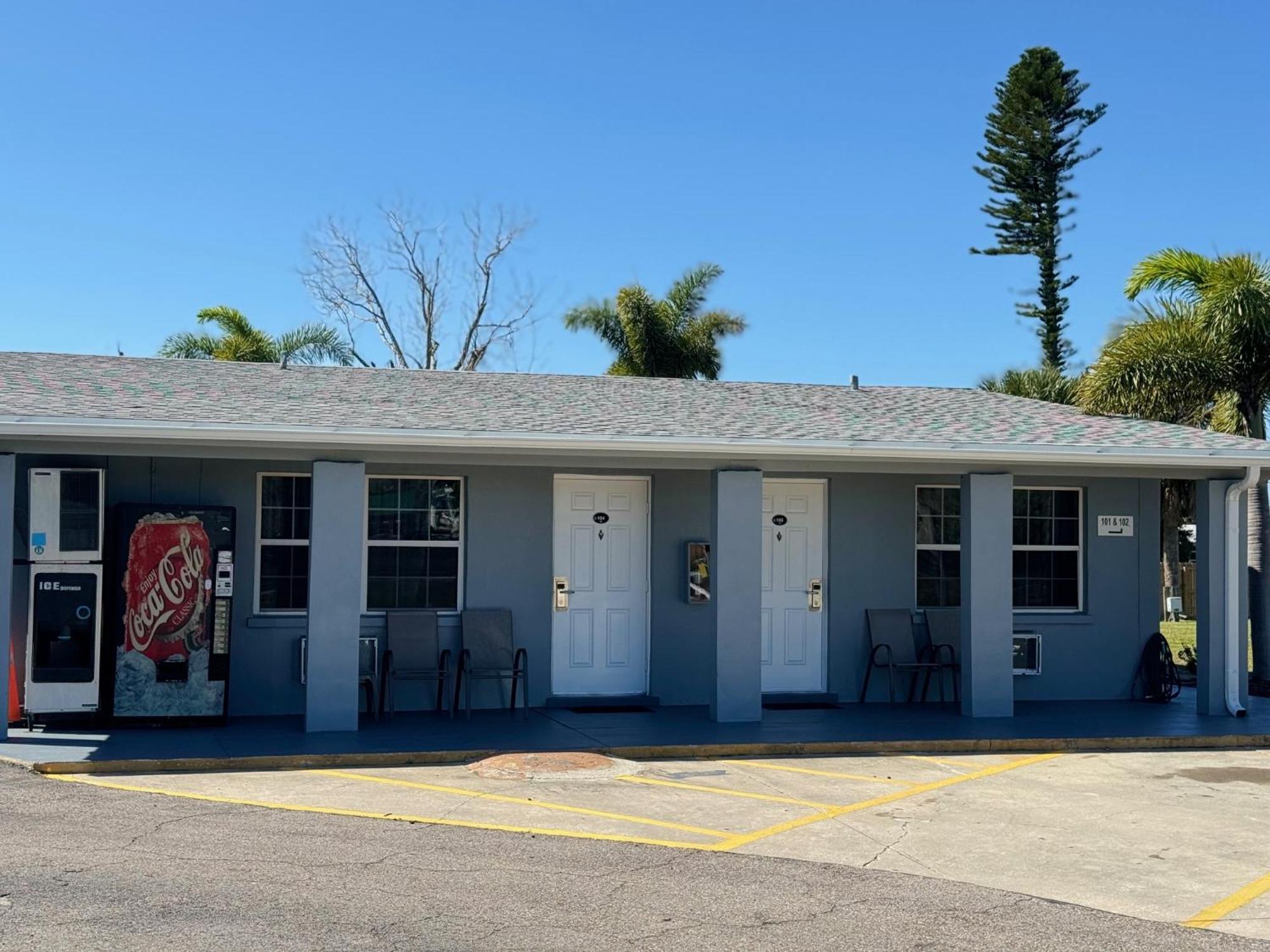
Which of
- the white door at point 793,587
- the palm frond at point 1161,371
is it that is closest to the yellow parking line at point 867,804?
the white door at point 793,587

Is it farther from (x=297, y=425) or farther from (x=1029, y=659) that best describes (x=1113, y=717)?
(x=297, y=425)

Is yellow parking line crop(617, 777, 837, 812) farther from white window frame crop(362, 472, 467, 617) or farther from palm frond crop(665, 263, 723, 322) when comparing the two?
palm frond crop(665, 263, 723, 322)

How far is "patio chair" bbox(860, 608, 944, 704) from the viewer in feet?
46.4

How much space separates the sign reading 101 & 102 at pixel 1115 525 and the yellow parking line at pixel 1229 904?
783cm

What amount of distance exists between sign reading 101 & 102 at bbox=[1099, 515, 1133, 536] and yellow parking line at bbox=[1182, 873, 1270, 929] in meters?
7.83

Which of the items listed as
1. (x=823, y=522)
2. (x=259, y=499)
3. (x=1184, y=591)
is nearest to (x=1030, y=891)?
(x=823, y=522)

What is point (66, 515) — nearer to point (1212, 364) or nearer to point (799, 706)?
point (799, 706)

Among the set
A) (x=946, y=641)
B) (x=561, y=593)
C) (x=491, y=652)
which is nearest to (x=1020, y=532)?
(x=946, y=641)

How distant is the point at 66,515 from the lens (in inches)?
465

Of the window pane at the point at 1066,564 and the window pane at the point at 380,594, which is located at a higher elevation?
the window pane at the point at 1066,564

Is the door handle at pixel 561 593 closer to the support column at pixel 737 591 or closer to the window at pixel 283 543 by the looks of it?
the support column at pixel 737 591

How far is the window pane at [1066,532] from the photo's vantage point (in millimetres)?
A: 14883

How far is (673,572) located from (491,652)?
2.11 metres

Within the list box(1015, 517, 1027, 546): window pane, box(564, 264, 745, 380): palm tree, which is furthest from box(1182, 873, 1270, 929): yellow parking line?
box(564, 264, 745, 380): palm tree
